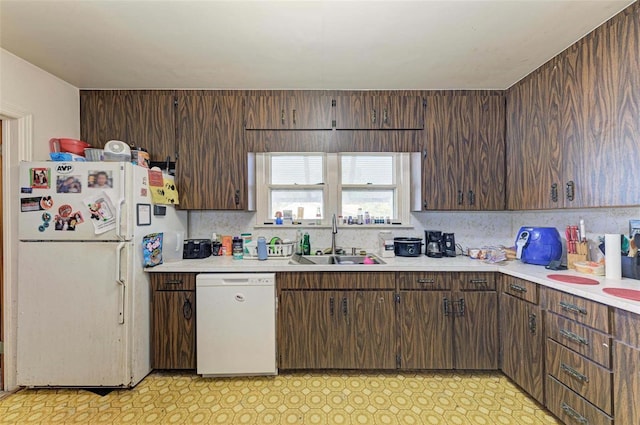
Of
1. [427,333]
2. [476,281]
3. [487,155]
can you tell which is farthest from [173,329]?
[487,155]

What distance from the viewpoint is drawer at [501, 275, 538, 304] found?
1.75 meters

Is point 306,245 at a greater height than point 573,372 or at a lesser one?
greater

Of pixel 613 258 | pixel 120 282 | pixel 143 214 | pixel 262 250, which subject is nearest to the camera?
pixel 613 258

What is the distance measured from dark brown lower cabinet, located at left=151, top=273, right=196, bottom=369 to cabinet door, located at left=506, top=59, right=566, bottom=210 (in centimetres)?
277

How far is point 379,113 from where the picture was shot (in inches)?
95.3

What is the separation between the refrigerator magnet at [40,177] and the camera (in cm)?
183


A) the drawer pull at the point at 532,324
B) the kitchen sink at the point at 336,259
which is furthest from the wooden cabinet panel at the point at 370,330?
the drawer pull at the point at 532,324

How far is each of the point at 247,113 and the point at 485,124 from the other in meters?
2.16

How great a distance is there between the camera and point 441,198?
242cm

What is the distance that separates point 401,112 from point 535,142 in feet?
3.51

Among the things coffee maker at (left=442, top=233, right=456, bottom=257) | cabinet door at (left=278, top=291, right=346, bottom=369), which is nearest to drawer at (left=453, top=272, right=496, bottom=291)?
coffee maker at (left=442, top=233, right=456, bottom=257)

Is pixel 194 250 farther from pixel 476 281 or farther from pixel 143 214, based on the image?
pixel 476 281

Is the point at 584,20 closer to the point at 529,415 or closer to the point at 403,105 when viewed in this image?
the point at 403,105

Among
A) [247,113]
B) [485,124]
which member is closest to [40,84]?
[247,113]
